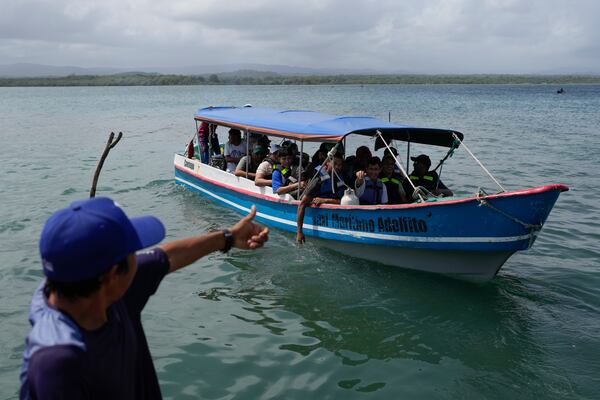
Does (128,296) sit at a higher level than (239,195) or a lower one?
higher

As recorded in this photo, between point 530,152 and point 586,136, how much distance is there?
698 cm

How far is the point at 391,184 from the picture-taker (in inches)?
374

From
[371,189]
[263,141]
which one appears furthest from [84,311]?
[263,141]

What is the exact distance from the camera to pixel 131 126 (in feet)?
115

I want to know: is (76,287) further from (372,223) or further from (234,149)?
(234,149)

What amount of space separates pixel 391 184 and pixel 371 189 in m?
0.60

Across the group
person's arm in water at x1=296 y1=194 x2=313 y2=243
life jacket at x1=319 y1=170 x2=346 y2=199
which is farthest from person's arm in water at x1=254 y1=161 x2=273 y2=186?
life jacket at x1=319 y1=170 x2=346 y2=199

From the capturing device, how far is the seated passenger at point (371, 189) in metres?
9.02

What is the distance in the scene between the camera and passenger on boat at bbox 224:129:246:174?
13.1 meters

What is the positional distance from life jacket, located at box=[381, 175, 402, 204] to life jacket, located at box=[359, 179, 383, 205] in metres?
0.38

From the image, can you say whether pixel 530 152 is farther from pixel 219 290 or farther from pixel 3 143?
pixel 3 143

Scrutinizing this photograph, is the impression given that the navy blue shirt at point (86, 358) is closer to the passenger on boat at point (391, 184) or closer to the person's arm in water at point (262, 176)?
the passenger on boat at point (391, 184)

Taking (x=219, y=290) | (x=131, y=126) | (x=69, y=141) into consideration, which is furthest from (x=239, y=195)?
(x=131, y=126)

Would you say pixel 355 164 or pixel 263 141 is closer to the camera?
pixel 355 164
